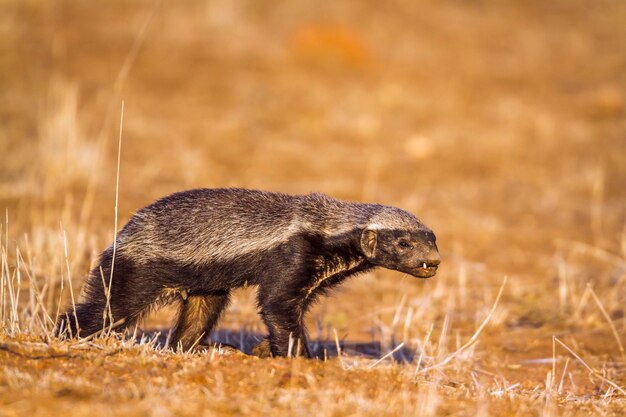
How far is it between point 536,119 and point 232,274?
1566 centimetres

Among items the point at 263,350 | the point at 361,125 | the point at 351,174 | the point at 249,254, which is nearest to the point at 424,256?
the point at 249,254

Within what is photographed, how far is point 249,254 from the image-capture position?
5254 millimetres

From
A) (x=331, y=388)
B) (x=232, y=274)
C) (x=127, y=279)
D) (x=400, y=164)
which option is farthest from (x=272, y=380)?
(x=400, y=164)

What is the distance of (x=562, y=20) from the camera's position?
2639 cm

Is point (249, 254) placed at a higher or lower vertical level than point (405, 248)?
lower

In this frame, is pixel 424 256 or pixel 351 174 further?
pixel 351 174

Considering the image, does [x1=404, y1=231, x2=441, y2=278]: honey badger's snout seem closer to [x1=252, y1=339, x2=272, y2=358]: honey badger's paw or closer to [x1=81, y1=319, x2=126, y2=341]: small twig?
[x1=252, y1=339, x2=272, y2=358]: honey badger's paw

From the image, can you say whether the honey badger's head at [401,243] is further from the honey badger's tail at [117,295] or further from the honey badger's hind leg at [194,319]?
the honey badger's tail at [117,295]

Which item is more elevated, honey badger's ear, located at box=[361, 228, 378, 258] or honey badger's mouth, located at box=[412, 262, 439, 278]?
honey badger's ear, located at box=[361, 228, 378, 258]

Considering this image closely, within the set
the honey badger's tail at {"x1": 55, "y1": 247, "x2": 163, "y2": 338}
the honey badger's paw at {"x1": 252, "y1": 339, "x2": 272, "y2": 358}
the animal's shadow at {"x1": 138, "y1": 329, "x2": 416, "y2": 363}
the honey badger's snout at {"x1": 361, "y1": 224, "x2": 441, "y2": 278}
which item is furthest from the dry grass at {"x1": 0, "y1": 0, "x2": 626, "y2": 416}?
the honey badger's snout at {"x1": 361, "y1": 224, "x2": 441, "y2": 278}

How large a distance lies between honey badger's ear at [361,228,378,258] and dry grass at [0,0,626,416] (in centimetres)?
60

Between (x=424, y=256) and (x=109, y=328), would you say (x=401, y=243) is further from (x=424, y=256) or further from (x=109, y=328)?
(x=109, y=328)

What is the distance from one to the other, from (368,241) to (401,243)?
8.7 inches

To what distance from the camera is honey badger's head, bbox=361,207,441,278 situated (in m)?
5.28
